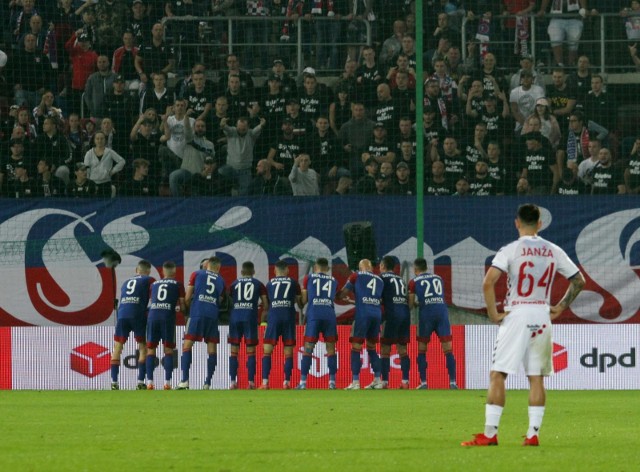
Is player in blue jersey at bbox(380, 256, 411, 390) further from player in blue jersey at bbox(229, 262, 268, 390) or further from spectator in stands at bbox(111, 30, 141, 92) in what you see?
spectator in stands at bbox(111, 30, 141, 92)

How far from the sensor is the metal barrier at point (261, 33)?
23453 millimetres

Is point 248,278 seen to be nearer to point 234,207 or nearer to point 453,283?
point 234,207

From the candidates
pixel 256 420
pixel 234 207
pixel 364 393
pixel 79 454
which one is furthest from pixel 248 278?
pixel 79 454

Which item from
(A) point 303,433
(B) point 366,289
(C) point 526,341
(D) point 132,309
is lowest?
(D) point 132,309

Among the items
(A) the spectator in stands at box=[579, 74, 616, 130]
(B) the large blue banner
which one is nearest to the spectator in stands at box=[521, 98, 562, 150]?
(A) the spectator in stands at box=[579, 74, 616, 130]

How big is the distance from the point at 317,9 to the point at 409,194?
464 cm

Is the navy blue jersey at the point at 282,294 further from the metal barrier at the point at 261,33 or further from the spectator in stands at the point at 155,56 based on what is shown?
the spectator in stands at the point at 155,56

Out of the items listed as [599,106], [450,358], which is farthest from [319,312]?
[599,106]

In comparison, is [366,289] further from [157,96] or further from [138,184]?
[157,96]

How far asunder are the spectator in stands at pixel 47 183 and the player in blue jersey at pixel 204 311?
10.3ft

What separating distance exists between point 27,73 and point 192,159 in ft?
11.0

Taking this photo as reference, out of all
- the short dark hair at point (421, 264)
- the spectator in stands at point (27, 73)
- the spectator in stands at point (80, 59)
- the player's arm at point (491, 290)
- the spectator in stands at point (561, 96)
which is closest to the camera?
the player's arm at point (491, 290)

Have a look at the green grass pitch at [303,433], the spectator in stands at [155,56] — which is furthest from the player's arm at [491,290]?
the spectator in stands at [155,56]

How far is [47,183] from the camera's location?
2170cm
